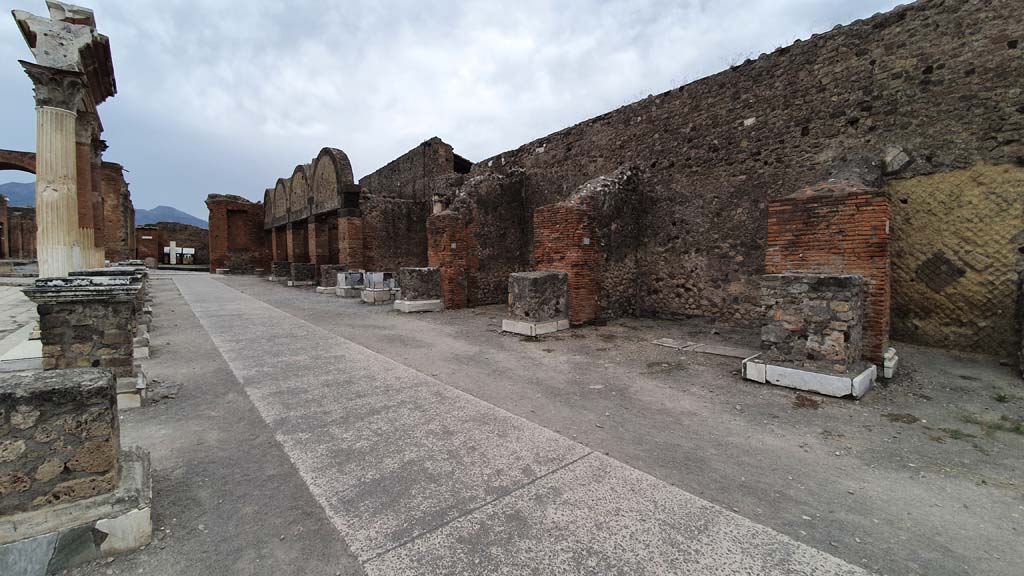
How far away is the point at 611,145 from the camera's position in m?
9.41

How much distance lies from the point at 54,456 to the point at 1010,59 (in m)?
9.18

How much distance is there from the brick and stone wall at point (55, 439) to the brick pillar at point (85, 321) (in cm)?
204

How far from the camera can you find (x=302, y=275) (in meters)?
17.9

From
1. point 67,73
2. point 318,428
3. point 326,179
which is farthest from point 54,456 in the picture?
point 326,179

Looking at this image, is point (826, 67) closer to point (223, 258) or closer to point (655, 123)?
point (655, 123)

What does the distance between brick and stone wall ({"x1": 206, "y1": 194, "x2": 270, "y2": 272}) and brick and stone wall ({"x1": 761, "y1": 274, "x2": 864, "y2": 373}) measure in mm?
29497

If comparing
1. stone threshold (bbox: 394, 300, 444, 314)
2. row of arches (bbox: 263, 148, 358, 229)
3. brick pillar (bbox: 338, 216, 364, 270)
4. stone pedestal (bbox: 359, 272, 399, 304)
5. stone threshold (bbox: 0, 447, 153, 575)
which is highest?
row of arches (bbox: 263, 148, 358, 229)

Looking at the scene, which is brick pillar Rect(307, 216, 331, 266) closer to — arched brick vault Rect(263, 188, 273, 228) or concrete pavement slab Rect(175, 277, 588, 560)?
arched brick vault Rect(263, 188, 273, 228)

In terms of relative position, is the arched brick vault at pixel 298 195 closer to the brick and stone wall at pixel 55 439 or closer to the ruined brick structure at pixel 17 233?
the brick and stone wall at pixel 55 439

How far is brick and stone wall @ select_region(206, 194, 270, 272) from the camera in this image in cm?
2523

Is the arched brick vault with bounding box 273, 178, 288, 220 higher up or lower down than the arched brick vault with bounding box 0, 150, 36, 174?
lower down

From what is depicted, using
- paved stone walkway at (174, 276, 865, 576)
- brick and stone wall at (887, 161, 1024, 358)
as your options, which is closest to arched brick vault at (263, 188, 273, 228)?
paved stone walkway at (174, 276, 865, 576)

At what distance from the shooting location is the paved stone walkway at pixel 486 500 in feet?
6.02

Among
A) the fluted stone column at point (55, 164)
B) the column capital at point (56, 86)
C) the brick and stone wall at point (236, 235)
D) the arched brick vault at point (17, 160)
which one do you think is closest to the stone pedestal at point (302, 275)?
the brick and stone wall at point (236, 235)
